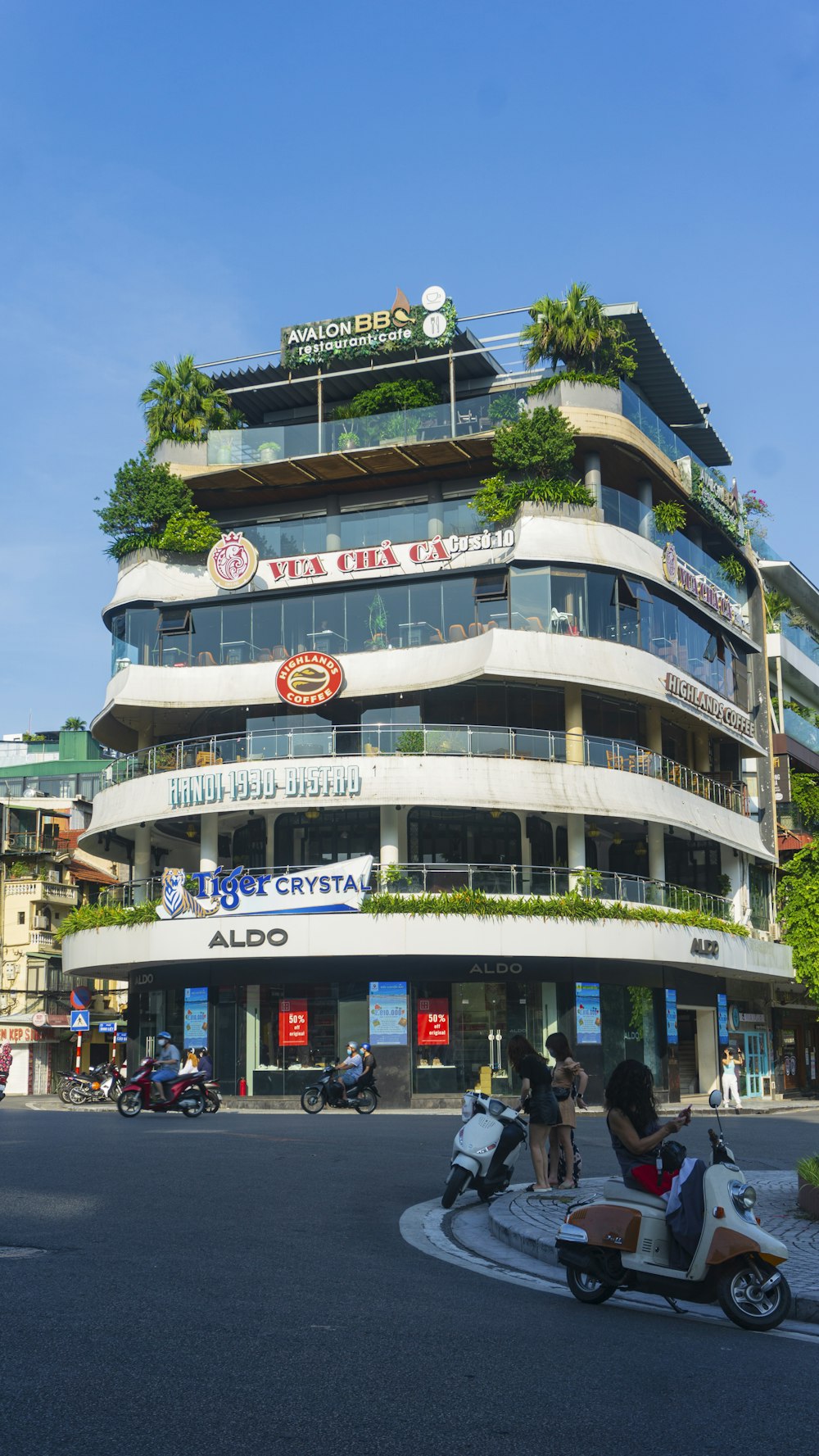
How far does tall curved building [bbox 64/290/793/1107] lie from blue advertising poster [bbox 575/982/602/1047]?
116 mm

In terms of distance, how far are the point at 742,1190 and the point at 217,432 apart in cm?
4087

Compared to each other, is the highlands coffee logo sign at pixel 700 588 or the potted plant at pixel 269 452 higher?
the potted plant at pixel 269 452

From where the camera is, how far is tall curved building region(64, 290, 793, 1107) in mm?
39438

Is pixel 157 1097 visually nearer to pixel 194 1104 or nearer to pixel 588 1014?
pixel 194 1104

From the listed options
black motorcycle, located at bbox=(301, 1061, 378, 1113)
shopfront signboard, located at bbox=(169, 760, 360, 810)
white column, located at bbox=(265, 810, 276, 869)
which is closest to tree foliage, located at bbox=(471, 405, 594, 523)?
shopfront signboard, located at bbox=(169, 760, 360, 810)

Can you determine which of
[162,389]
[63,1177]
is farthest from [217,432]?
[63,1177]

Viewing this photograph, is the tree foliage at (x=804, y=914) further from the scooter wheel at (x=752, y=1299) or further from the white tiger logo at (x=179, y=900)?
the scooter wheel at (x=752, y=1299)

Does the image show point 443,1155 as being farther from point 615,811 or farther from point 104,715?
point 104,715

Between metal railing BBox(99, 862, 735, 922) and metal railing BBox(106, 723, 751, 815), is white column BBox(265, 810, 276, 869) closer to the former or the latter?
metal railing BBox(99, 862, 735, 922)

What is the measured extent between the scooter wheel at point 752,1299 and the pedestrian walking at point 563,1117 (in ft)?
20.9

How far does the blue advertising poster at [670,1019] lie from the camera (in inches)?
1679

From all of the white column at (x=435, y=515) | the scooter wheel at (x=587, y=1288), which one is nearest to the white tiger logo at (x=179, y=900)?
the white column at (x=435, y=515)

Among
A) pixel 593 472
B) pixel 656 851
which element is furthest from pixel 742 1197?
pixel 593 472

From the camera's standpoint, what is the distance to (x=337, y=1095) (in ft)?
105
